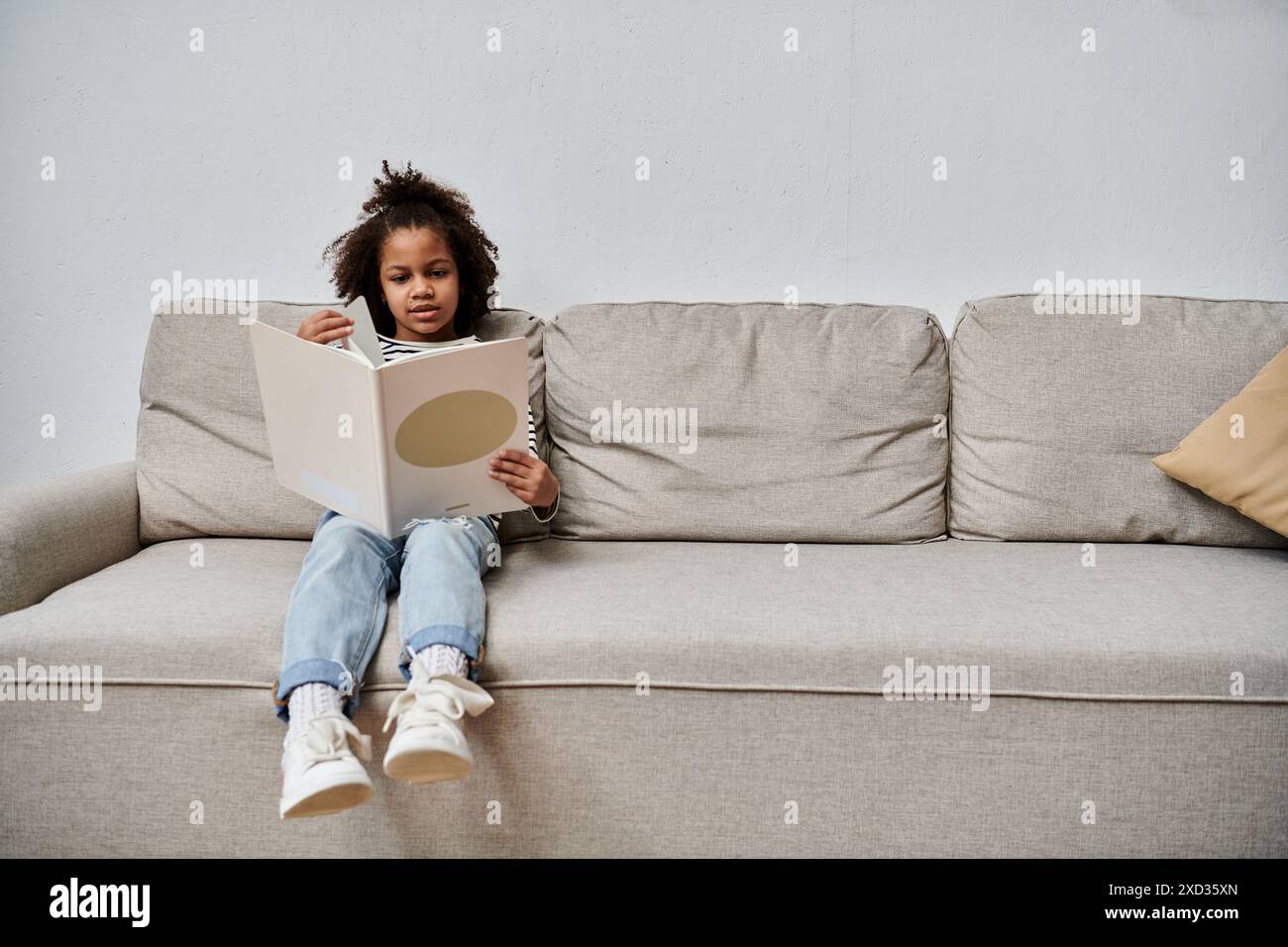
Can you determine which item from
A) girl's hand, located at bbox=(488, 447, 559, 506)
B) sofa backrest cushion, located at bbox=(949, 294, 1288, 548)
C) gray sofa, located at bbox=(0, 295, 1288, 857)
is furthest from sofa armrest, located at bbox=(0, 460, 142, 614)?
sofa backrest cushion, located at bbox=(949, 294, 1288, 548)

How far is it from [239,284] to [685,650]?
4.95ft

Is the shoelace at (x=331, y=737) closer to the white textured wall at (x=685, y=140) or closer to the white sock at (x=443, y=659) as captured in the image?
the white sock at (x=443, y=659)

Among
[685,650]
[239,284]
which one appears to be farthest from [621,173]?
[685,650]

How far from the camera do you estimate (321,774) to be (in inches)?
42.8

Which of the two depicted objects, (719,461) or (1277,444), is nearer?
(1277,444)

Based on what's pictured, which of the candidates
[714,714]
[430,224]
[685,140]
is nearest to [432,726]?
[714,714]

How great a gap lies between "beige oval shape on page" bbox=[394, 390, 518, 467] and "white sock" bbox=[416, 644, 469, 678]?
282mm

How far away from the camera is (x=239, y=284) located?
2.21m

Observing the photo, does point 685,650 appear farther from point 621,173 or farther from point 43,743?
point 621,173

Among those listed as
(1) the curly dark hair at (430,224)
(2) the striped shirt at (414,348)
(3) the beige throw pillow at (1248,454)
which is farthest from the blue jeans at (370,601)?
(3) the beige throw pillow at (1248,454)

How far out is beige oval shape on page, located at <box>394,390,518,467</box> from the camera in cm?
134

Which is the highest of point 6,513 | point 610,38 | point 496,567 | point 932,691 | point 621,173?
point 610,38

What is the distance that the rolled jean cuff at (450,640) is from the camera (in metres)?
1.23

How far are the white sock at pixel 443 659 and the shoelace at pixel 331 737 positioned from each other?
0.38ft
